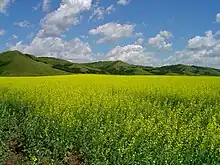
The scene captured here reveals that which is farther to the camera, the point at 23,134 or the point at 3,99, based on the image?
the point at 3,99

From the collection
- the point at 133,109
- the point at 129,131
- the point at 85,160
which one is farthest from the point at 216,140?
the point at 133,109

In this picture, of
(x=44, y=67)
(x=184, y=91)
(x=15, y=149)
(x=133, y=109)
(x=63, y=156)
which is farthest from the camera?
(x=44, y=67)

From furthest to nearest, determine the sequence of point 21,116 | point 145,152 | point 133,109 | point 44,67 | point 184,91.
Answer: point 44,67 < point 184,91 < point 21,116 < point 133,109 < point 145,152

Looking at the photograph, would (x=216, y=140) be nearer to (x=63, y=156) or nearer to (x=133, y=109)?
(x=63, y=156)

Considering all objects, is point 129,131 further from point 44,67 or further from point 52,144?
point 44,67

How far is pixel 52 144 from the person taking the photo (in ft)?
36.8

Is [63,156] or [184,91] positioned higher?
[184,91]

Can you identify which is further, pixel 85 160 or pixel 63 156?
pixel 63 156

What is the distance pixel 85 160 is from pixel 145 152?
1.95 metres

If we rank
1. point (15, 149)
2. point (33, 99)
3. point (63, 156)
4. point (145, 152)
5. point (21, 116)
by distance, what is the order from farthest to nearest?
point (33, 99) → point (21, 116) → point (15, 149) → point (63, 156) → point (145, 152)

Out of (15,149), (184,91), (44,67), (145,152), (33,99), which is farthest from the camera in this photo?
(44,67)

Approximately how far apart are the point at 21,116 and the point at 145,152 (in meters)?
8.36

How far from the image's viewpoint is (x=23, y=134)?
42.3 ft

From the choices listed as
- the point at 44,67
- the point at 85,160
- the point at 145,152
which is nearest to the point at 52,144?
the point at 85,160
